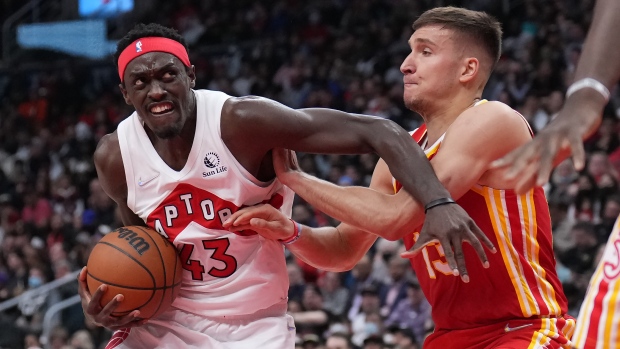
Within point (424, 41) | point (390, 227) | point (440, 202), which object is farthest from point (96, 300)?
point (424, 41)

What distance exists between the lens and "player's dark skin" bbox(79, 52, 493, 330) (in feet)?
11.8

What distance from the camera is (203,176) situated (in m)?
3.81

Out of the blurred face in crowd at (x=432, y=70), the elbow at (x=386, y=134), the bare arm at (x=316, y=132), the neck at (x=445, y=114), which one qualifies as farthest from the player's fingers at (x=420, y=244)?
the blurred face in crowd at (x=432, y=70)

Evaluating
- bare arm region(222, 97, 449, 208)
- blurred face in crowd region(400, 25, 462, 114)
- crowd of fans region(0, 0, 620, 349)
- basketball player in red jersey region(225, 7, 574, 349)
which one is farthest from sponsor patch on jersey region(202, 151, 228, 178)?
crowd of fans region(0, 0, 620, 349)

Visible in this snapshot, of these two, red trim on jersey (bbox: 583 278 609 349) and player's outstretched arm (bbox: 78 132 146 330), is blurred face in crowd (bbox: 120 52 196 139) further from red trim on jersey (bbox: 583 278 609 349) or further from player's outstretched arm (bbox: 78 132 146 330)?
red trim on jersey (bbox: 583 278 609 349)

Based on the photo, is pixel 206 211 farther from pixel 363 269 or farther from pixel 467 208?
pixel 363 269

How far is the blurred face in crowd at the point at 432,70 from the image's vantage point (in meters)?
3.80

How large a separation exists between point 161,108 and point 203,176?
343mm

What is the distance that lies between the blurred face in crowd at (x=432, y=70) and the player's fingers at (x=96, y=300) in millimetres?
1519

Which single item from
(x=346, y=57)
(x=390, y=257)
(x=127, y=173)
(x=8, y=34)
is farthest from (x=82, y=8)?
(x=127, y=173)

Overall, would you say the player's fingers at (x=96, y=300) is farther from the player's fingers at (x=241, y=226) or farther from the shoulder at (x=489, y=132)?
the shoulder at (x=489, y=132)

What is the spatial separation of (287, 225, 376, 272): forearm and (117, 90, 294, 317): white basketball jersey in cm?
28

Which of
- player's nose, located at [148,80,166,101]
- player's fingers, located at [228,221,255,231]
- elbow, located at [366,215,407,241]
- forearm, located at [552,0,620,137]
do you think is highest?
forearm, located at [552,0,620,137]

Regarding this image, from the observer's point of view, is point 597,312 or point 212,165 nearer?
point 597,312
